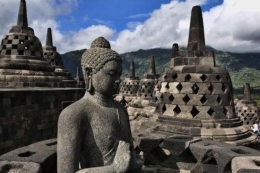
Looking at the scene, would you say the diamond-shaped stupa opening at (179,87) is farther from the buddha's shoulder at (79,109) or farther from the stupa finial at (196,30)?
the buddha's shoulder at (79,109)

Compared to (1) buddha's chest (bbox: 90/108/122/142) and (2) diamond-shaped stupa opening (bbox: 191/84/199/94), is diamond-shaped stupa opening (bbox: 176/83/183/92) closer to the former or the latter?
(2) diamond-shaped stupa opening (bbox: 191/84/199/94)

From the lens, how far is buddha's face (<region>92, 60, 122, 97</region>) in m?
2.42

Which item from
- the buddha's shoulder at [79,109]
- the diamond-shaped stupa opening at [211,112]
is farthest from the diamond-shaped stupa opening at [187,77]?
the buddha's shoulder at [79,109]

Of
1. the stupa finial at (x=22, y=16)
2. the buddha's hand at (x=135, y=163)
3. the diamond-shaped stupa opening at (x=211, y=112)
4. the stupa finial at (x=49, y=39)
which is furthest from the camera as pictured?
the stupa finial at (x=49, y=39)

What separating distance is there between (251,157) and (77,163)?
1.80 meters

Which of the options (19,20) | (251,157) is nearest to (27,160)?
(251,157)

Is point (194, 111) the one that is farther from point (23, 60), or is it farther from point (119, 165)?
point (23, 60)

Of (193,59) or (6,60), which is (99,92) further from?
(6,60)

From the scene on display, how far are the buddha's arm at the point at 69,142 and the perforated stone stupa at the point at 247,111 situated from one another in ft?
49.8

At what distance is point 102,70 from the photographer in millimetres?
2422

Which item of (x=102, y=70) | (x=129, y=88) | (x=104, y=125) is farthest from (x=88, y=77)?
(x=129, y=88)

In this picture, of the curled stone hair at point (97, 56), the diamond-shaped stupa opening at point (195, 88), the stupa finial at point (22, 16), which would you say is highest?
the stupa finial at point (22, 16)

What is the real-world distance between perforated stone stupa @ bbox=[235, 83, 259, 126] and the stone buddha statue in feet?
48.8

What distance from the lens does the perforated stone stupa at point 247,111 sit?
15.6 meters
